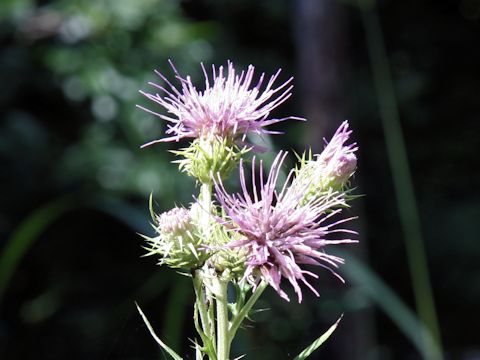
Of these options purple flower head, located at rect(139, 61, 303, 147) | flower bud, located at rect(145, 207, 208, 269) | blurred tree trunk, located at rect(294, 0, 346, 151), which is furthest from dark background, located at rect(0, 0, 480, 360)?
flower bud, located at rect(145, 207, 208, 269)

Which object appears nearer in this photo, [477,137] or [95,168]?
[95,168]

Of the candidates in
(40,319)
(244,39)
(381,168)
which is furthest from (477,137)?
(40,319)

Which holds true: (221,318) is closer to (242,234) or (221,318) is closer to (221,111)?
(242,234)

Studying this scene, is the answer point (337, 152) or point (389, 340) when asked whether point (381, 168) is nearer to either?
point (389, 340)

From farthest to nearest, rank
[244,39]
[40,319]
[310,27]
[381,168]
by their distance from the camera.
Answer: [381,168]
[244,39]
[310,27]
[40,319]

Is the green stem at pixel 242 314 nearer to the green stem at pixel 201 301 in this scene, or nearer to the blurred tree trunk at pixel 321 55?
the green stem at pixel 201 301

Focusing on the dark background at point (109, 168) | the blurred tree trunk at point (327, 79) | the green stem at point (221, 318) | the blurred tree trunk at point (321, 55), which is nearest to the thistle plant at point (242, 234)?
the green stem at point (221, 318)

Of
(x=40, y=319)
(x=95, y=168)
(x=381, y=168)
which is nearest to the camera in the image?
(x=95, y=168)

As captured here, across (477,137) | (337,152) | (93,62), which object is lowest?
(337,152)
